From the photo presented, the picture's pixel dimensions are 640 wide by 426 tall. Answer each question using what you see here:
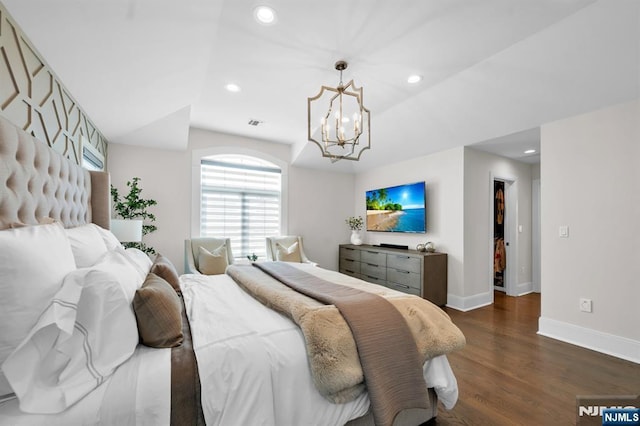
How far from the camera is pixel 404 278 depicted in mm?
4051

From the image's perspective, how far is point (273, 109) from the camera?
3.57 m

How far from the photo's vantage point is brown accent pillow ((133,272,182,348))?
1198 millimetres

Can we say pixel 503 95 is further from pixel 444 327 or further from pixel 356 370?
pixel 356 370

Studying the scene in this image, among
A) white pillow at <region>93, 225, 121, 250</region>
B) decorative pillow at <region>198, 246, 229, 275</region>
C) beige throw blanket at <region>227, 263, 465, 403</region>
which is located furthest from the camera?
decorative pillow at <region>198, 246, 229, 275</region>

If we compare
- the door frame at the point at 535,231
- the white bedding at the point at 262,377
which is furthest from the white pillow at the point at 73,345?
the door frame at the point at 535,231

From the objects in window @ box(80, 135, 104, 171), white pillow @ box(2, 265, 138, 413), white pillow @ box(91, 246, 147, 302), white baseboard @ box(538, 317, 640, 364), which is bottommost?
white baseboard @ box(538, 317, 640, 364)

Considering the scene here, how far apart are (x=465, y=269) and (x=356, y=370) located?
3.18m

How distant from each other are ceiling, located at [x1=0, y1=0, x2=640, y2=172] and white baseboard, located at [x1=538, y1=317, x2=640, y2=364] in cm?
219

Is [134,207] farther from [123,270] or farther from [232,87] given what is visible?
[123,270]

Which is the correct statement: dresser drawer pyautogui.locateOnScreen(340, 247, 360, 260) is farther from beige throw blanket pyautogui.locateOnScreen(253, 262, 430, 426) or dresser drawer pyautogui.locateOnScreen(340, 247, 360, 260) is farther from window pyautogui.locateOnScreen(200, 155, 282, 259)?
beige throw blanket pyautogui.locateOnScreen(253, 262, 430, 426)

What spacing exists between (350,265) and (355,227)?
0.78 meters

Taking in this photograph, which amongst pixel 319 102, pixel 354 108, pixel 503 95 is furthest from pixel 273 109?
pixel 503 95

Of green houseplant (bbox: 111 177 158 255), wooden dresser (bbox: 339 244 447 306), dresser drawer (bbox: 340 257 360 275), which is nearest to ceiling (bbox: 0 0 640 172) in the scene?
green houseplant (bbox: 111 177 158 255)

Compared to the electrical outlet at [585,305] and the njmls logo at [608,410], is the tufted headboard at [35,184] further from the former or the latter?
the electrical outlet at [585,305]
